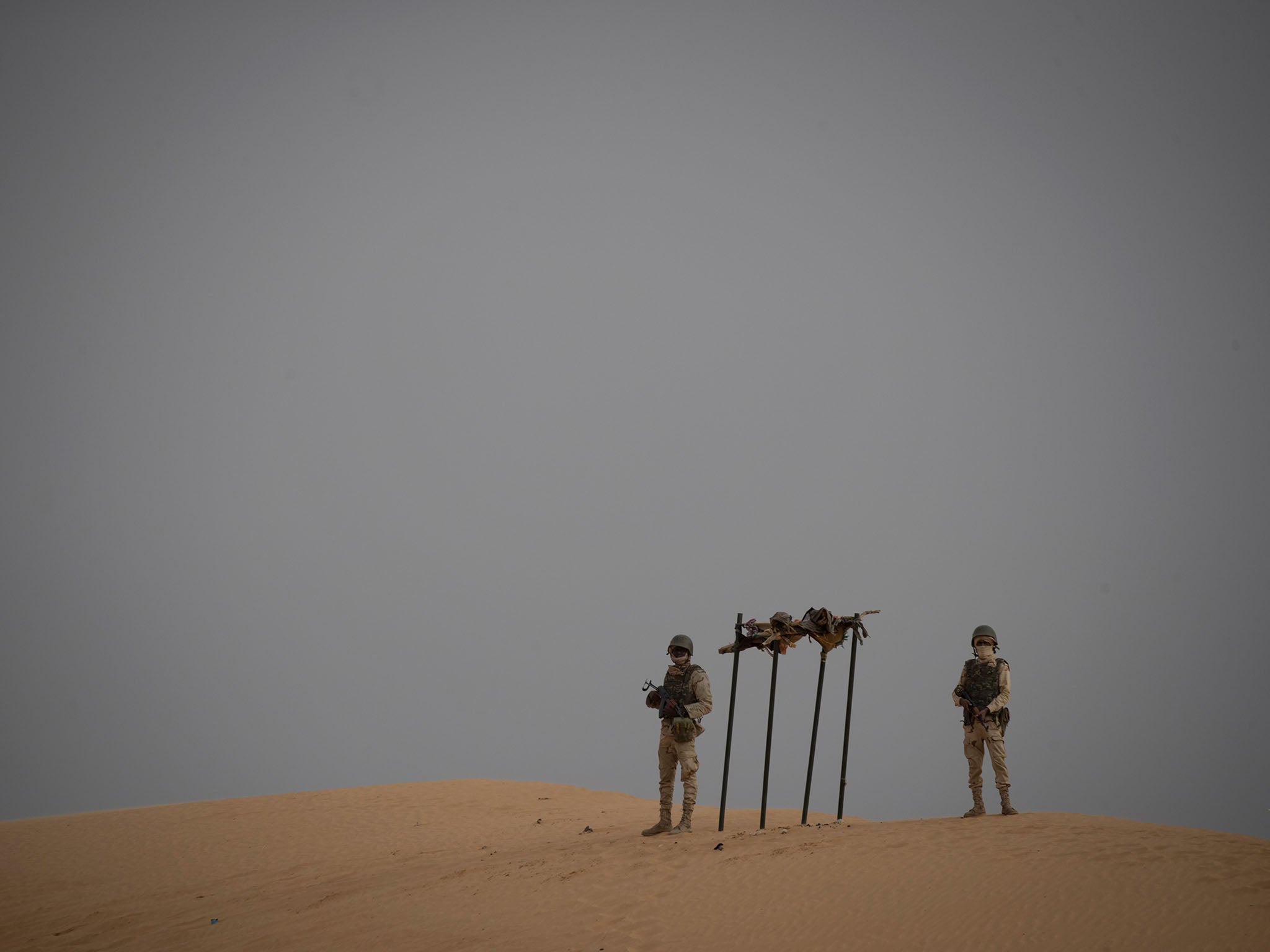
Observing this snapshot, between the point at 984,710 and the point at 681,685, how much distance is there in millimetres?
4371

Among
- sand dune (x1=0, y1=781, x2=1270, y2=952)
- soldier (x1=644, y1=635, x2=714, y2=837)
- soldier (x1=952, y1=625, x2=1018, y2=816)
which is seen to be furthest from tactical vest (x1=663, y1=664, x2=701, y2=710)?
soldier (x1=952, y1=625, x2=1018, y2=816)

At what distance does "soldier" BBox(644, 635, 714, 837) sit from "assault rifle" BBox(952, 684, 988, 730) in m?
3.67

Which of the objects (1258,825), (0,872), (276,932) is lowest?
(1258,825)

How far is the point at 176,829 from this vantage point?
20.2 m

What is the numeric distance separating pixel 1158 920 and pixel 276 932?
9.71m

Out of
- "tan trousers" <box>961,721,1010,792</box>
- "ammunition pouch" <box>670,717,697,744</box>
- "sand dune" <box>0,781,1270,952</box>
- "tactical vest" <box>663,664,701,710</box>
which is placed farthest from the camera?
"tactical vest" <box>663,664,701,710</box>

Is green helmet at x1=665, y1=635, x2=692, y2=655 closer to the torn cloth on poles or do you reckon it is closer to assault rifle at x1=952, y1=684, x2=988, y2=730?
the torn cloth on poles

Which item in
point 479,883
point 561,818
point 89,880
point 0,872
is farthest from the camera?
point 561,818

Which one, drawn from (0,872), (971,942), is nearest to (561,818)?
(0,872)

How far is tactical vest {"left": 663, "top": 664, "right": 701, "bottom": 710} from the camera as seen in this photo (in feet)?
44.3

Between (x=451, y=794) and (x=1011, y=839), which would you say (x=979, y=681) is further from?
(x=451, y=794)

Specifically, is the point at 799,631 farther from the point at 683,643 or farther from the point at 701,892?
the point at 701,892

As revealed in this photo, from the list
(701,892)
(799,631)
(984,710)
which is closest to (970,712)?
(984,710)

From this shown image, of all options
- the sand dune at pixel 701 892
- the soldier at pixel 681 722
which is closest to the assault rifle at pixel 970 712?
A: the sand dune at pixel 701 892
